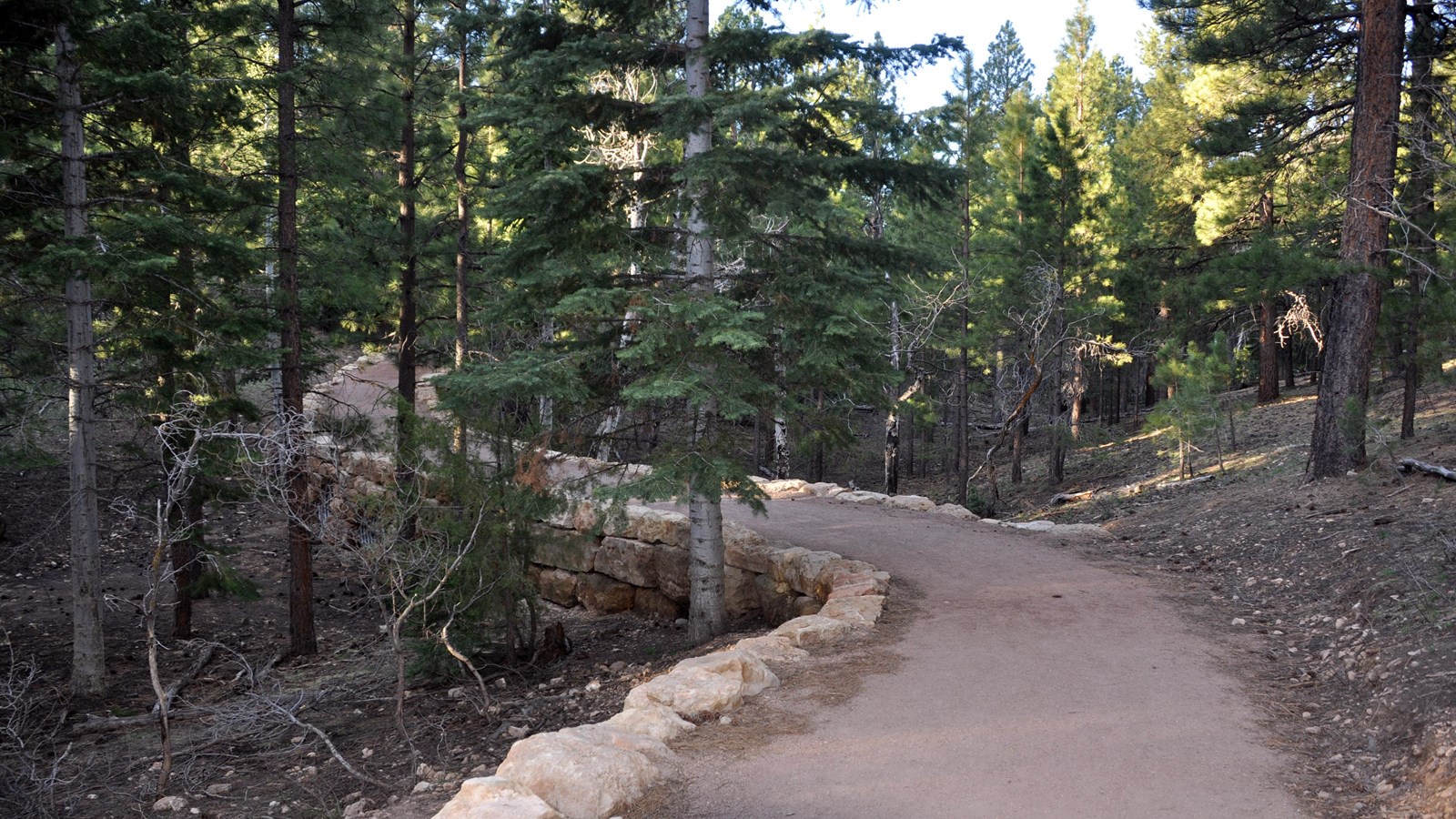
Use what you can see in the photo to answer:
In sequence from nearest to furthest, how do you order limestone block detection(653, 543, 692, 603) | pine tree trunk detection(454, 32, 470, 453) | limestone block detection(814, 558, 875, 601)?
1. limestone block detection(814, 558, 875, 601)
2. limestone block detection(653, 543, 692, 603)
3. pine tree trunk detection(454, 32, 470, 453)

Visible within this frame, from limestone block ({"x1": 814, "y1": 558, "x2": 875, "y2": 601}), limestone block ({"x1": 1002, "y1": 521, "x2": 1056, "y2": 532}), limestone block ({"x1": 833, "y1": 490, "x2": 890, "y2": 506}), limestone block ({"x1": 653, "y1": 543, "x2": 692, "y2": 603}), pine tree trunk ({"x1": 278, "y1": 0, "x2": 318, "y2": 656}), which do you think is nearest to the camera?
limestone block ({"x1": 814, "y1": 558, "x2": 875, "y2": 601})

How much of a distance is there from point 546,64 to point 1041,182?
14.3 meters

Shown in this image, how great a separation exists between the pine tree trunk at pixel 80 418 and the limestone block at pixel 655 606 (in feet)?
20.3

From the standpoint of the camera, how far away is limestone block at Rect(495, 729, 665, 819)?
13.8 ft

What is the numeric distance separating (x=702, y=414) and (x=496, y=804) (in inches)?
194

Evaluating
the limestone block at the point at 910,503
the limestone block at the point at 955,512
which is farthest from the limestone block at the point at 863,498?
the limestone block at the point at 955,512

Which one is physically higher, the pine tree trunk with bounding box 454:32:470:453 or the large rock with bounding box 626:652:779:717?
the pine tree trunk with bounding box 454:32:470:453

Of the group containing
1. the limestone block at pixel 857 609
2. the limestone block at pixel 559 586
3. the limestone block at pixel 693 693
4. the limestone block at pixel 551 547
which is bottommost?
the limestone block at pixel 559 586

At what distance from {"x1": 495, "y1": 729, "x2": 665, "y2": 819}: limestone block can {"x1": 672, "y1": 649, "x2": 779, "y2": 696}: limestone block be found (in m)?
1.13

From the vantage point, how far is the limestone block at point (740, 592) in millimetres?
10828

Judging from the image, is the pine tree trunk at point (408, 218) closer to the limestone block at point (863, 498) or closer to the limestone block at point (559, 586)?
the limestone block at point (559, 586)

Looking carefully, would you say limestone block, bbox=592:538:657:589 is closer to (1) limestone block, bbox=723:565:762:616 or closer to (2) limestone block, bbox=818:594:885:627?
(1) limestone block, bbox=723:565:762:616

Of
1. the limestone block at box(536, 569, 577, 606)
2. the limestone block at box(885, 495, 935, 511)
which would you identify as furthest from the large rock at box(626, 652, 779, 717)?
the limestone block at box(885, 495, 935, 511)

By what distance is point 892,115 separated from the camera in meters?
8.14
